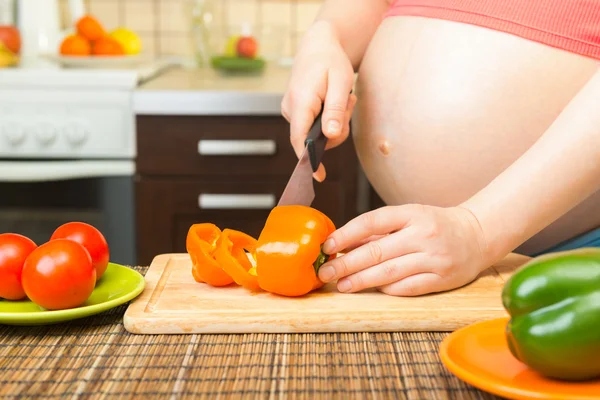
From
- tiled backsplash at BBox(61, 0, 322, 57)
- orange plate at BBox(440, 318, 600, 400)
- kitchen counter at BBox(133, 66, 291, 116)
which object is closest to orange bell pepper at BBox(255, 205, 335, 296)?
orange plate at BBox(440, 318, 600, 400)

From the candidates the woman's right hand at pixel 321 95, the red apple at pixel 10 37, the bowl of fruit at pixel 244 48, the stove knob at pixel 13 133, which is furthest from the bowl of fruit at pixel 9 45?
the woman's right hand at pixel 321 95

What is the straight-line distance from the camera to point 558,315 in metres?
0.62

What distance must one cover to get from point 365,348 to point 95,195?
4.57 ft

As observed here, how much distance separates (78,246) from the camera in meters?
0.86

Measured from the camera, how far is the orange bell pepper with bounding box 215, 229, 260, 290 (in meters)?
0.93

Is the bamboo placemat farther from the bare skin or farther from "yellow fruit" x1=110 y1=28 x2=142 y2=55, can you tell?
"yellow fruit" x1=110 y1=28 x2=142 y2=55

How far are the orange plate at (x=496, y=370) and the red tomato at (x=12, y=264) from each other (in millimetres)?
456

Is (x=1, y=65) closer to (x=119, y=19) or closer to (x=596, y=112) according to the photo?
(x=119, y=19)

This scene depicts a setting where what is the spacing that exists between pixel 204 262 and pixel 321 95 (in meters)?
0.29

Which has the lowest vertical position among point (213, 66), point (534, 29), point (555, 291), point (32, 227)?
point (32, 227)

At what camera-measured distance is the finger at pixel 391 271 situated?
0.92m

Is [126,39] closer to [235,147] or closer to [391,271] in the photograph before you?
[235,147]

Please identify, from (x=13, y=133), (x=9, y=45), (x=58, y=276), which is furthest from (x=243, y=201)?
(x=58, y=276)

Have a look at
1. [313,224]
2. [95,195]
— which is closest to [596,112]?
[313,224]
